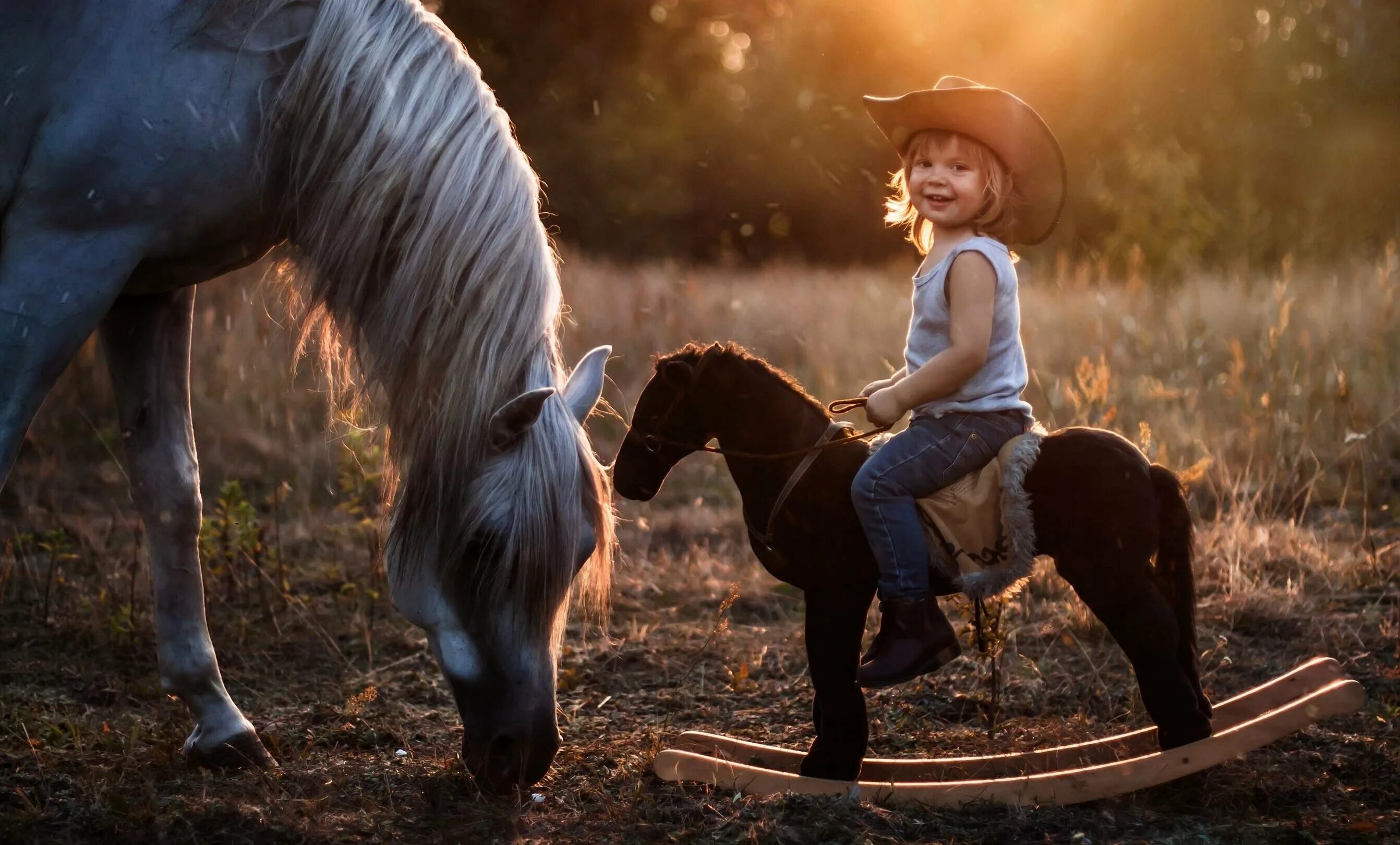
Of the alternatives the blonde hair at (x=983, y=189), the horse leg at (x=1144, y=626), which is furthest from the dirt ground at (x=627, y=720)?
the blonde hair at (x=983, y=189)

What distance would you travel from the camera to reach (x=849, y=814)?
2.56 meters

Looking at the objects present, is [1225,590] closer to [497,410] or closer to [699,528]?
[699,528]

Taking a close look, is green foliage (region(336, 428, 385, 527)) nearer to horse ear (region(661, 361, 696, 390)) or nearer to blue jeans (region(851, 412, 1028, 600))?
horse ear (region(661, 361, 696, 390))

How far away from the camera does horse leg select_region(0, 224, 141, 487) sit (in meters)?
2.66

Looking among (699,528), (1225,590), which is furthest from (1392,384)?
(699,528)

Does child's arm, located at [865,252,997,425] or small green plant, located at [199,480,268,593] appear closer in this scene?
child's arm, located at [865,252,997,425]

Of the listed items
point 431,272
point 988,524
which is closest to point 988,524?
point 988,524

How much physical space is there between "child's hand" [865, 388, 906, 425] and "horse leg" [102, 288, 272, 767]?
1946mm

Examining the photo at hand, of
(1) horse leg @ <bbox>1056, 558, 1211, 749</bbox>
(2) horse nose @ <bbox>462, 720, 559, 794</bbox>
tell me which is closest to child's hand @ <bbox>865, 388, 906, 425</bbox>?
(1) horse leg @ <bbox>1056, 558, 1211, 749</bbox>

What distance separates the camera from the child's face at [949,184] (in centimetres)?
264

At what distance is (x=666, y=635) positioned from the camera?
4496 millimetres

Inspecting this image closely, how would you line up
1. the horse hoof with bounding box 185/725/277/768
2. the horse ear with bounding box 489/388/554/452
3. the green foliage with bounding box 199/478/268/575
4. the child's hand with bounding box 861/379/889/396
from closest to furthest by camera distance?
the horse ear with bounding box 489/388/554/452
the child's hand with bounding box 861/379/889/396
the horse hoof with bounding box 185/725/277/768
the green foliage with bounding box 199/478/268/575

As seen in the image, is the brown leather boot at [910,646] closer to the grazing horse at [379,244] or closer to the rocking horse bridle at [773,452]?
the rocking horse bridle at [773,452]

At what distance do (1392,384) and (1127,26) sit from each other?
15.4 metres
